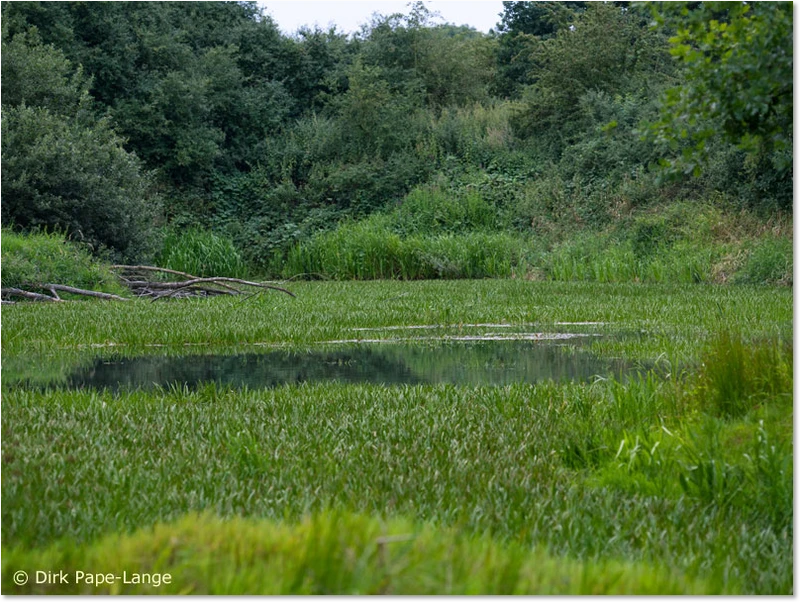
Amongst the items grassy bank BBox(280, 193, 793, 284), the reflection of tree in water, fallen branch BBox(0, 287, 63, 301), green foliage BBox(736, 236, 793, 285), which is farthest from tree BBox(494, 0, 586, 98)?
the reflection of tree in water

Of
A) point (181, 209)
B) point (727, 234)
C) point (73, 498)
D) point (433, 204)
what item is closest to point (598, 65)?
point (433, 204)

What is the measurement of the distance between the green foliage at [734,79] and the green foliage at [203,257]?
24368 millimetres

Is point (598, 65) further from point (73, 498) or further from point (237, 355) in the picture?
point (73, 498)

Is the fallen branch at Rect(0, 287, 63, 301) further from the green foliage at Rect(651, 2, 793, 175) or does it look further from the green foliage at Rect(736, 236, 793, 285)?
the green foliage at Rect(736, 236, 793, 285)

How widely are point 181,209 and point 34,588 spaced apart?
31.6 meters

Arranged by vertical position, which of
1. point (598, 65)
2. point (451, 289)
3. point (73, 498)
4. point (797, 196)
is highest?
point (598, 65)

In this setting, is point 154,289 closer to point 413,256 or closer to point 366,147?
point 413,256

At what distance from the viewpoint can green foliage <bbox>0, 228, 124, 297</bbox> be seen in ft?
55.4

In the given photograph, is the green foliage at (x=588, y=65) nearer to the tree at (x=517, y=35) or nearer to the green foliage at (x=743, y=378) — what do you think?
the tree at (x=517, y=35)

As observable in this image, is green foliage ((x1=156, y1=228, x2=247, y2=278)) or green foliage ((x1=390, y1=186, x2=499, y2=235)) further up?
green foliage ((x1=390, y1=186, x2=499, y2=235))

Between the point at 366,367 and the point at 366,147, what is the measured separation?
86.3 feet

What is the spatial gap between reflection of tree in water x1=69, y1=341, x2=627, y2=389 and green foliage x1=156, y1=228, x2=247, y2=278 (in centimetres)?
1880

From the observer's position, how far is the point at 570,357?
30.5 ft

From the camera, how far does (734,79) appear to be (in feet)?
13.7
